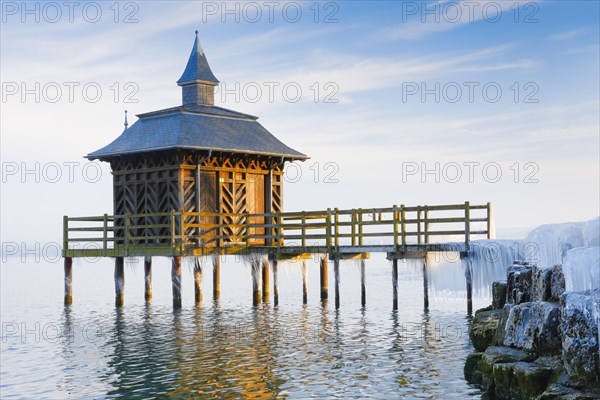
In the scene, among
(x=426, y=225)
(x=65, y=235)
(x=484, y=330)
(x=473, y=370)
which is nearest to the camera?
(x=473, y=370)

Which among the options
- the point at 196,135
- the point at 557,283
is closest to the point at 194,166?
the point at 196,135

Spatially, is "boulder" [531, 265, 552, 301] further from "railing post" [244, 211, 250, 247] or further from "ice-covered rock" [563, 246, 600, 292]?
"railing post" [244, 211, 250, 247]

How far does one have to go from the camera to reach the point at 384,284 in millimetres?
55406

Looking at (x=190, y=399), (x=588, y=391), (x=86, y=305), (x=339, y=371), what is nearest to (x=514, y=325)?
(x=588, y=391)

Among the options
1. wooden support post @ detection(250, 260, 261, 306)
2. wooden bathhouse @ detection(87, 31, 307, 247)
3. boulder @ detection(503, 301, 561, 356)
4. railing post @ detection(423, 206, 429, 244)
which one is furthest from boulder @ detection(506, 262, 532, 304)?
wooden support post @ detection(250, 260, 261, 306)

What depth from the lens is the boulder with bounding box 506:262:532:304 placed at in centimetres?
1783

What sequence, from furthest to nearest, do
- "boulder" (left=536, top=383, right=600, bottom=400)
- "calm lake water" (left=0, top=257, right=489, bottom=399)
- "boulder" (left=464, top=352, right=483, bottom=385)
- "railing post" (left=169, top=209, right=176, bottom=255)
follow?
"railing post" (left=169, top=209, right=176, bottom=255) → "calm lake water" (left=0, top=257, right=489, bottom=399) → "boulder" (left=464, top=352, right=483, bottom=385) → "boulder" (left=536, top=383, right=600, bottom=400)

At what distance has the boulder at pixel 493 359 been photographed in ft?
50.8

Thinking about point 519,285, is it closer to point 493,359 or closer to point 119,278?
point 493,359

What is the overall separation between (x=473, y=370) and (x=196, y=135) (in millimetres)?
18818

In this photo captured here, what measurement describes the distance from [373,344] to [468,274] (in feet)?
18.0

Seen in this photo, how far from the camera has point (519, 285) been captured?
18.2m

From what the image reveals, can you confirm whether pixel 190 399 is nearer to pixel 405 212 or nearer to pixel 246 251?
pixel 405 212

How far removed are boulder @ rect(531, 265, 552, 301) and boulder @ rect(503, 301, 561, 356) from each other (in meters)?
0.53
